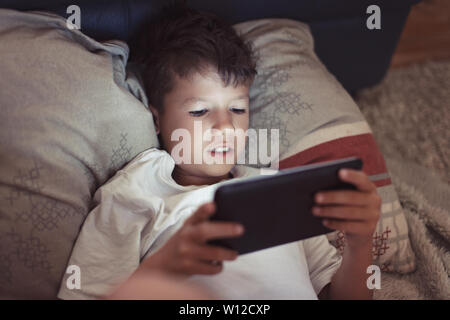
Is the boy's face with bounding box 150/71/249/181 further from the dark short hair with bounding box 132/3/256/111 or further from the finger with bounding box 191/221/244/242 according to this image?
the finger with bounding box 191/221/244/242

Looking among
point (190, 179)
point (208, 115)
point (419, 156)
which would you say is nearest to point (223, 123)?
point (208, 115)

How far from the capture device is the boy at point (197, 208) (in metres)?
0.70

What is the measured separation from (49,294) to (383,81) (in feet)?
5.11

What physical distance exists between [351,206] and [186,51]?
1.77 feet

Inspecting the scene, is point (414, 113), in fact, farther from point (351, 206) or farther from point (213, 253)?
point (213, 253)

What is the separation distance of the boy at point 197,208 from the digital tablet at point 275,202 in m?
0.02

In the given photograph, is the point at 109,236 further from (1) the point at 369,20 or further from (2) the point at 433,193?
(1) the point at 369,20

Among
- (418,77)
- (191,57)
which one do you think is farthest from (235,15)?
(418,77)

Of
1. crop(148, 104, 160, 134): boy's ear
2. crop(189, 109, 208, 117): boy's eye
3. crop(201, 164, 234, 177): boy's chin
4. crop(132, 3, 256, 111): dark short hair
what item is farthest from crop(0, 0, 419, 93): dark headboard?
crop(201, 164, 234, 177): boy's chin

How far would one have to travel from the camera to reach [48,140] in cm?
86

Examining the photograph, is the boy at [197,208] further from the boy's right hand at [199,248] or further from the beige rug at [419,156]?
the beige rug at [419,156]

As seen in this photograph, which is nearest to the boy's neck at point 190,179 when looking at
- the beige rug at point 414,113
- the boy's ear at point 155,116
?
the boy's ear at point 155,116
